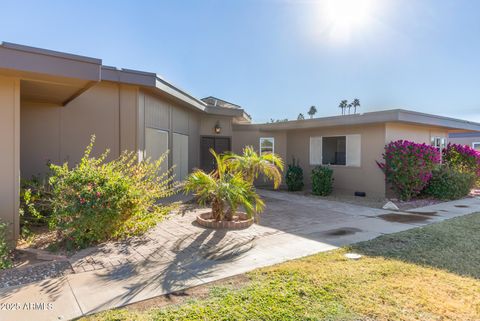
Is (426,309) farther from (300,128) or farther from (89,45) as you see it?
(89,45)

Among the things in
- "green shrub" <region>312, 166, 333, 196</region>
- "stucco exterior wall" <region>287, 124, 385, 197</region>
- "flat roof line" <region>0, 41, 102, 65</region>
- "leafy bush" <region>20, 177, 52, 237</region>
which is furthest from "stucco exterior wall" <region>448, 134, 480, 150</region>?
"leafy bush" <region>20, 177, 52, 237</region>

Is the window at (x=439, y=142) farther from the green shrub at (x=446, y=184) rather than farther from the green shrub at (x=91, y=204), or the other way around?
the green shrub at (x=91, y=204)

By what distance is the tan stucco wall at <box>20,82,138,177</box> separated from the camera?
6.67m

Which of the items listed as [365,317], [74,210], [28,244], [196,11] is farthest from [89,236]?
[196,11]

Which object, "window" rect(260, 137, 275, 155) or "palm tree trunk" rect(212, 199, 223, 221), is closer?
"palm tree trunk" rect(212, 199, 223, 221)

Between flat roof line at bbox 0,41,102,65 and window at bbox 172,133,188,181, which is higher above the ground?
flat roof line at bbox 0,41,102,65

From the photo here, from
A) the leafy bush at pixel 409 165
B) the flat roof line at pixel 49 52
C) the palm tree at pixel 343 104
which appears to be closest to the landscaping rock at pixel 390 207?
the leafy bush at pixel 409 165

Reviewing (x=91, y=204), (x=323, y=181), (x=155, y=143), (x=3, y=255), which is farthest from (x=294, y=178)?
(x=3, y=255)

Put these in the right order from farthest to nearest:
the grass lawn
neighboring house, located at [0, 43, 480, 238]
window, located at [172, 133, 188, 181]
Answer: window, located at [172, 133, 188, 181] < neighboring house, located at [0, 43, 480, 238] < the grass lawn

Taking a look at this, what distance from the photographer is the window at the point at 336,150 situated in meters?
10.9

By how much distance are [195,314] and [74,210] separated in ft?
8.80

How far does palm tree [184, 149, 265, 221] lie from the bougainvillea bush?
10.4 meters

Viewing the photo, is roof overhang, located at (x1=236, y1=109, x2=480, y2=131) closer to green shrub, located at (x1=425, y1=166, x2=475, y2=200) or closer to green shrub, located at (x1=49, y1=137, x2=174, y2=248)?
green shrub, located at (x1=425, y1=166, x2=475, y2=200)

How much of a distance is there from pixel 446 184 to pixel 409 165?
2.03 m
